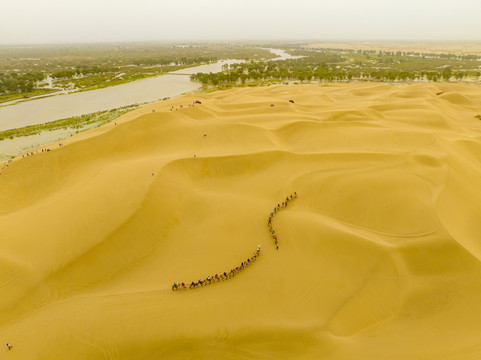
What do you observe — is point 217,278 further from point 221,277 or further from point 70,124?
point 70,124

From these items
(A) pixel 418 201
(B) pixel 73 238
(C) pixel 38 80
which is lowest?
(B) pixel 73 238

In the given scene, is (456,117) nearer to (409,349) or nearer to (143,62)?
(409,349)

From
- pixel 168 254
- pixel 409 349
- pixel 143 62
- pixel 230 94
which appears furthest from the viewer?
pixel 143 62

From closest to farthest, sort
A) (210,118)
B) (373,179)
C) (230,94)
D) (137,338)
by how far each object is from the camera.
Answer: (137,338) → (373,179) → (210,118) → (230,94)

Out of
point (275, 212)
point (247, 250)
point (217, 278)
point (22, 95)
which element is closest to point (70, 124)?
point (22, 95)

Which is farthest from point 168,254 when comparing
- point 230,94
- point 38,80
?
point 38,80

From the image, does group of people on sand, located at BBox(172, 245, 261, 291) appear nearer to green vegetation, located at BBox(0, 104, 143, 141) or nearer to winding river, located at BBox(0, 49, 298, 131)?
green vegetation, located at BBox(0, 104, 143, 141)

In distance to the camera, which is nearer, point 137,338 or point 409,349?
point 409,349
